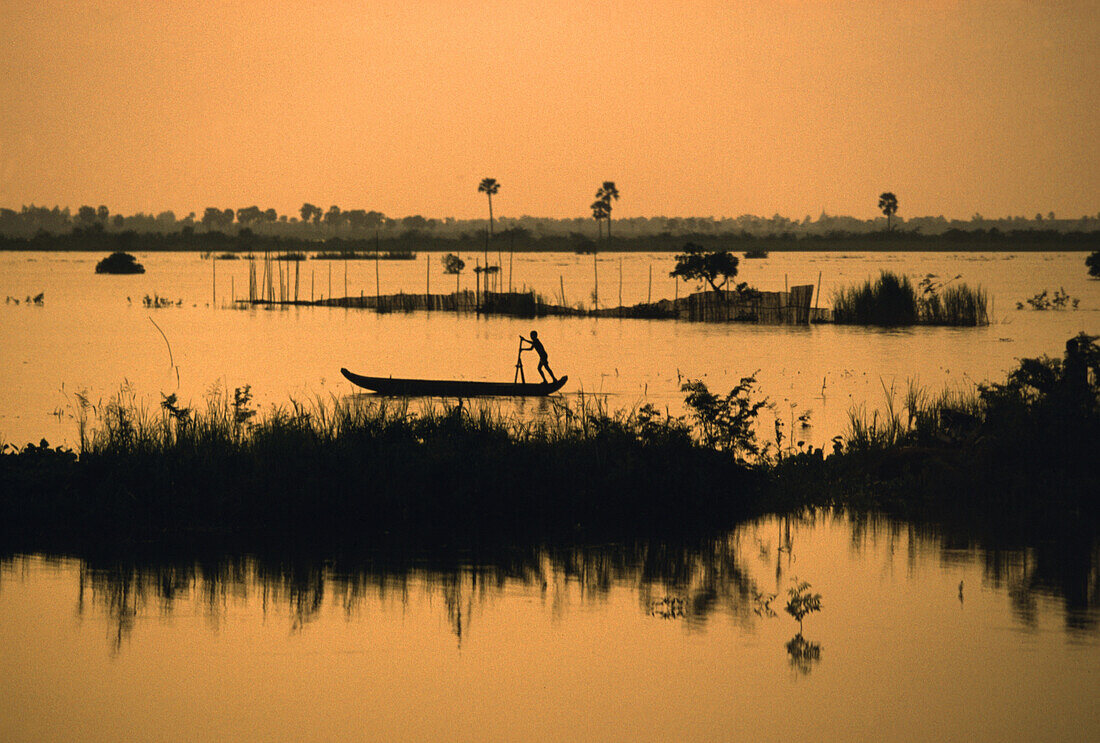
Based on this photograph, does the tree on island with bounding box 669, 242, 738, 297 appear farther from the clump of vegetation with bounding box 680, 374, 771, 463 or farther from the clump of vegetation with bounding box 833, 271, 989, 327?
the clump of vegetation with bounding box 680, 374, 771, 463

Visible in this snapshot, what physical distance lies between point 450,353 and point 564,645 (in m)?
30.2

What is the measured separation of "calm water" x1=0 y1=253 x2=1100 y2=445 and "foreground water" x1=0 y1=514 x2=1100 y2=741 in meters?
5.68

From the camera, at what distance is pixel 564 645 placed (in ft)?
33.8

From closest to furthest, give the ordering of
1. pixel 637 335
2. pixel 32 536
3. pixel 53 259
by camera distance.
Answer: pixel 32 536 → pixel 637 335 → pixel 53 259

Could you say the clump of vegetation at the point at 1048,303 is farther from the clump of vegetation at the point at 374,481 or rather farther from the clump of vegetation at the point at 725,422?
the clump of vegetation at the point at 374,481

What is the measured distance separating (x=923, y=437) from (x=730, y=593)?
616 cm

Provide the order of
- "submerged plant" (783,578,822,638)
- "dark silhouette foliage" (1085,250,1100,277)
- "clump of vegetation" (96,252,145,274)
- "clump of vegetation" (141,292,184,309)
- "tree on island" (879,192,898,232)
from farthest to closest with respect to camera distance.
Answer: "tree on island" (879,192,898,232), "clump of vegetation" (96,252,145,274), "dark silhouette foliage" (1085,250,1100,277), "clump of vegetation" (141,292,184,309), "submerged plant" (783,578,822,638)

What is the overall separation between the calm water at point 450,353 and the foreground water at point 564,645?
224 inches

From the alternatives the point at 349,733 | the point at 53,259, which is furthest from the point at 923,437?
the point at 53,259

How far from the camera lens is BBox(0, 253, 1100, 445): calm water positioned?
2912 cm

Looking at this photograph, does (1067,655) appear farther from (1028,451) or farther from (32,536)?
(32,536)

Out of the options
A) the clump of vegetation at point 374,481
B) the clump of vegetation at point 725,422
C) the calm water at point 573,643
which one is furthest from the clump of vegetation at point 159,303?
the calm water at point 573,643

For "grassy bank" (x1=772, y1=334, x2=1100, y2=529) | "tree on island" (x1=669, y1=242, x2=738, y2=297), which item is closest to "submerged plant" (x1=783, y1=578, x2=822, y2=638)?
"grassy bank" (x1=772, y1=334, x2=1100, y2=529)

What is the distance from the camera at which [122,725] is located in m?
8.64
